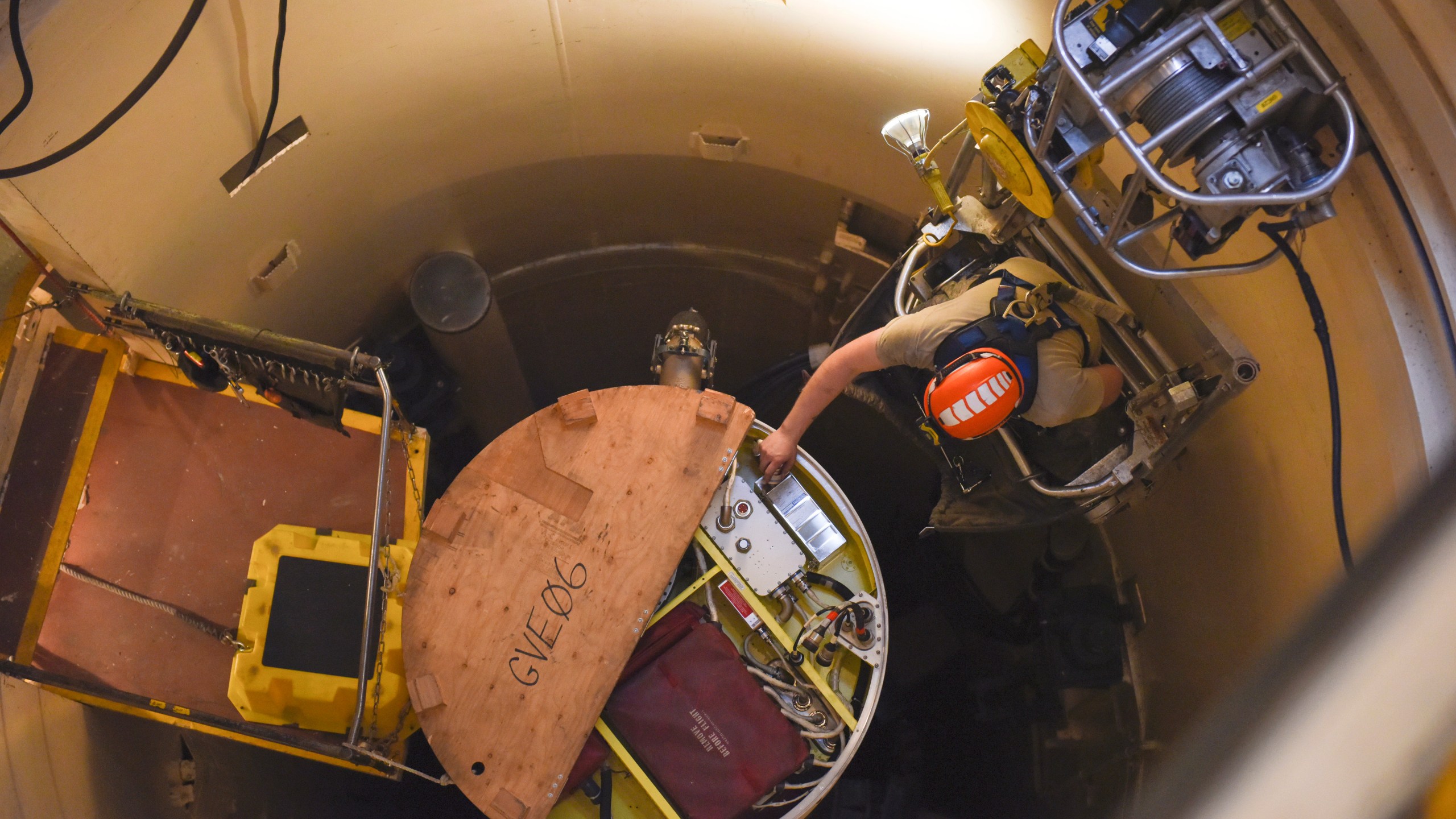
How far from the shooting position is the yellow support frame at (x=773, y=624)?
3174mm

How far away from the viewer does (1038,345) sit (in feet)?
9.39

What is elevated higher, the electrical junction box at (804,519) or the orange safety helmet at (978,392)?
the orange safety helmet at (978,392)

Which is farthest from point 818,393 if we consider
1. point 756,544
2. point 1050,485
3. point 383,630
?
point 383,630

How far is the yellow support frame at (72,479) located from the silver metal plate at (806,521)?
96.0 inches

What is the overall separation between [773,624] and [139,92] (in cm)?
269

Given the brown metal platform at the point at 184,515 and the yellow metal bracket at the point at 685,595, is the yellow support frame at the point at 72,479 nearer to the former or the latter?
the brown metal platform at the point at 184,515

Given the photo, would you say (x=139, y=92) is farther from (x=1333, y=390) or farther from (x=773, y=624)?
(x=1333, y=390)

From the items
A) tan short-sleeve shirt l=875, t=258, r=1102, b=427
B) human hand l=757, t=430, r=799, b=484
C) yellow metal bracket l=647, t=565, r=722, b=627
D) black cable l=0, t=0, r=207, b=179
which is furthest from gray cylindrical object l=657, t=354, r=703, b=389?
black cable l=0, t=0, r=207, b=179

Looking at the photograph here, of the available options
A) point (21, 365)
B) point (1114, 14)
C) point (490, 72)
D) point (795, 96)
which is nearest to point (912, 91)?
point (795, 96)

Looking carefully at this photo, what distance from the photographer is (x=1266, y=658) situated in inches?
39.4

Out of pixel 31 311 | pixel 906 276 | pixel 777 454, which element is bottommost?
pixel 777 454

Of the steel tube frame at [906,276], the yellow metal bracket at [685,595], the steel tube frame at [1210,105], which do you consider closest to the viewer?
the steel tube frame at [1210,105]

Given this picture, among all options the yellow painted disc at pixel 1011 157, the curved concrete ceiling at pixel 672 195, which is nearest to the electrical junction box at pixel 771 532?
the yellow painted disc at pixel 1011 157

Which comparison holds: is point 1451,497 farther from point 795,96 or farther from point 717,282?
Result: point 717,282
